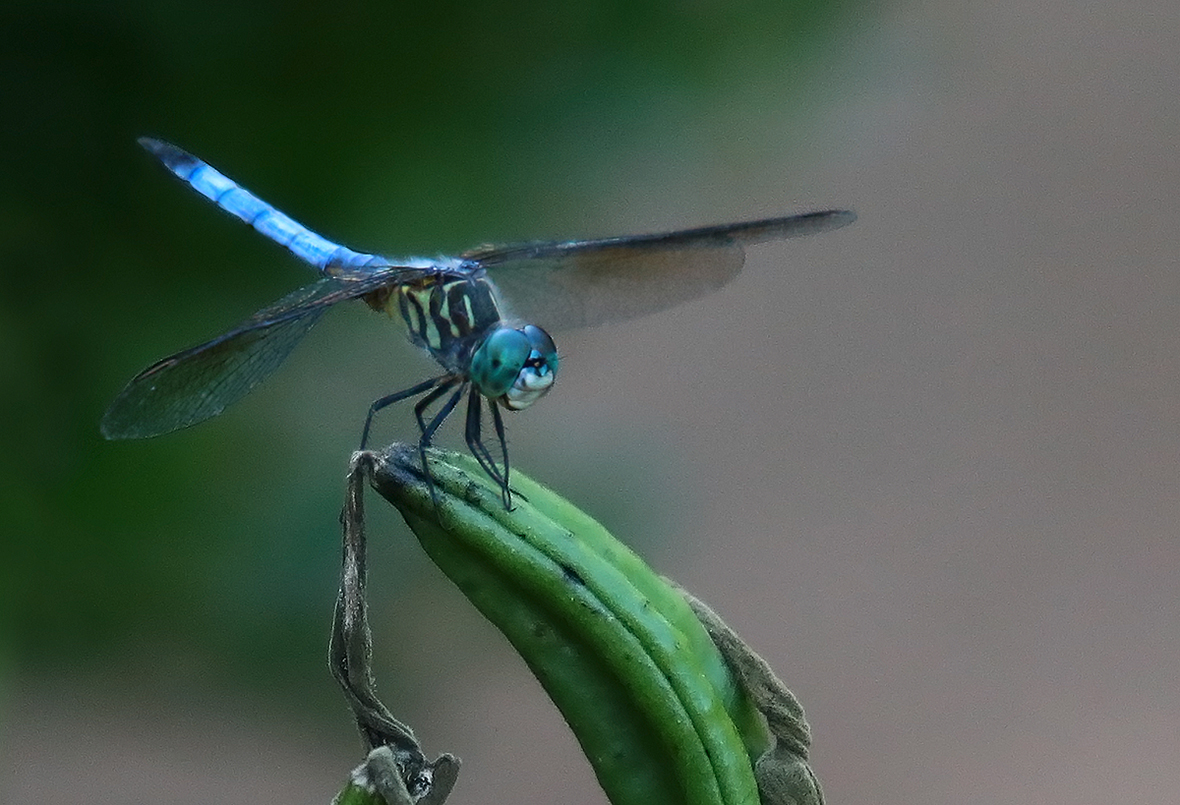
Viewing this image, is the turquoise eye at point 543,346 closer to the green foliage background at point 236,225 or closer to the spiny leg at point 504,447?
the spiny leg at point 504,447

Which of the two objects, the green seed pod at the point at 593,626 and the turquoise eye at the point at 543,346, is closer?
the green seed pod at the point at 593,626

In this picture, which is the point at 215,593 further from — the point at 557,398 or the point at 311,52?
the point at 557,398

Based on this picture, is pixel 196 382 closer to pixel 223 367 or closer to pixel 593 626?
pixel 223 367

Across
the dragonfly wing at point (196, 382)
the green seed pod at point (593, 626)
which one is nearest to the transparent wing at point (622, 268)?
the dragonfly wing at point (196, 382)

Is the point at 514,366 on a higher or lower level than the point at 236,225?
lower

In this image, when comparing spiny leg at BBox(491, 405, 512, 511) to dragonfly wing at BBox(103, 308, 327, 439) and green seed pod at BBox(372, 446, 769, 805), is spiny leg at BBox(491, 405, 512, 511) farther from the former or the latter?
dragonfly wing at BBox(103, 308, 327, 439)

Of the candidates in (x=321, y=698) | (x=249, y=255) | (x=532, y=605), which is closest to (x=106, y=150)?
(x=249, y=255)

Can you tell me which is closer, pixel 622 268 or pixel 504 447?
pixel 504 447

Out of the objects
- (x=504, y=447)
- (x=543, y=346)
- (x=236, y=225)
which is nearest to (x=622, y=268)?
(x=543, y=346)
